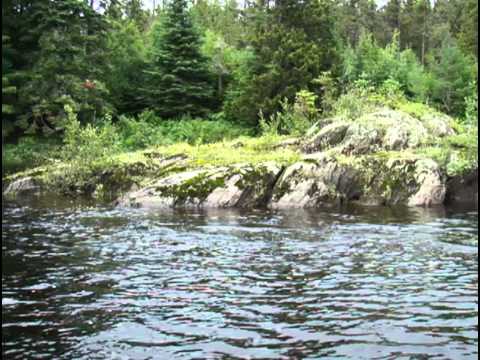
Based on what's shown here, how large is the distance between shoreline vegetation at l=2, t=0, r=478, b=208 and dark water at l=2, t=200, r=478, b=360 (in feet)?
14.0

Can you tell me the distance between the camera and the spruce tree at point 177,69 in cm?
3859

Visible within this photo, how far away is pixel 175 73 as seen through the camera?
39062 mm

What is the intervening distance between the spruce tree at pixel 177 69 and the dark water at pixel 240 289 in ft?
78.9

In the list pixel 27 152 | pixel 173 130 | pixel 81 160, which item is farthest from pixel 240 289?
pixel 173 130

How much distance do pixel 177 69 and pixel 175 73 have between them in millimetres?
845

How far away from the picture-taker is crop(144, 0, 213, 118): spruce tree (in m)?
38.6

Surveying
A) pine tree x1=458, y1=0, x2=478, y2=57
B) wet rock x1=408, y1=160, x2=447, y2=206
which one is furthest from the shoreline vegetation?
pine tree x1=458, y1=0, x2=478, y2=57

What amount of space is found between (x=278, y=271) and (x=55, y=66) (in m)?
27.7

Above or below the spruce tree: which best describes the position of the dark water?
below

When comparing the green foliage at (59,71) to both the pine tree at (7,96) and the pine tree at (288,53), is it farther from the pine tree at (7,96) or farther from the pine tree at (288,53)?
the pine tree at (288,53)

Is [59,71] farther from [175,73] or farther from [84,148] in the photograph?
[84,148]

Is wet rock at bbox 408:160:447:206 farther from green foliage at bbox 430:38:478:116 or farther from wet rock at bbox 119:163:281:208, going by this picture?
green foliage at bbox 430:38:478:116

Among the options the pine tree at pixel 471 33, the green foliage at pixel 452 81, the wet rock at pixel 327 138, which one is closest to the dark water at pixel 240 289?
the wet rock at pixel 327 138

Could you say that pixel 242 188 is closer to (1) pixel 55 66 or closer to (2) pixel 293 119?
(2) pixel 293 119
